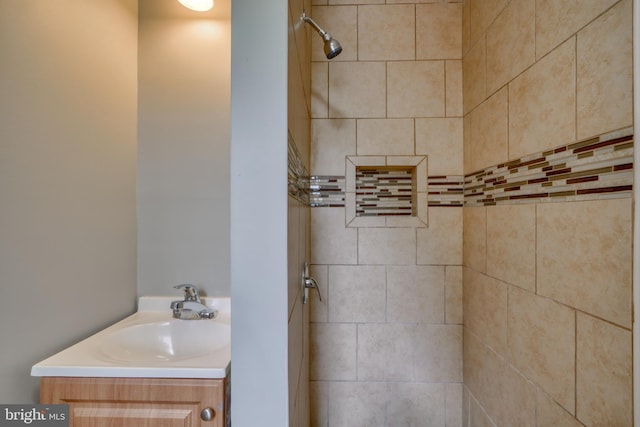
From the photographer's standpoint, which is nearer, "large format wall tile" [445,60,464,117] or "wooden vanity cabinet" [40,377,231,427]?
"wooden vanity cabinet" [40,377,231,427]

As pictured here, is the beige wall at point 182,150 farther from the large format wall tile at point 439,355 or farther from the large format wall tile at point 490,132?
the large format wall tile at point 490,132

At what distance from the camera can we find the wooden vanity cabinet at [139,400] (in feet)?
2.66

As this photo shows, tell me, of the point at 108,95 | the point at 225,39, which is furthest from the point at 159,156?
the point at 225,39

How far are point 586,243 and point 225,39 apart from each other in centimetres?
164

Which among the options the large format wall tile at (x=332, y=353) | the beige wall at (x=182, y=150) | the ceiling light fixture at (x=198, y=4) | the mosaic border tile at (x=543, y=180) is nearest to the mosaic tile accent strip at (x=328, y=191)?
the mosaic border tile at (x=543, y=180)

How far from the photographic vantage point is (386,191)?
1521 mm

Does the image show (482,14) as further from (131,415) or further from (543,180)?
(131,415)

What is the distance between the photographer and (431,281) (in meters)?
1.44

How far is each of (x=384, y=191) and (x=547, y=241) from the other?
2.58 ft

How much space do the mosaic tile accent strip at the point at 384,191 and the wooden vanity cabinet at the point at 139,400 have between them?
105cm

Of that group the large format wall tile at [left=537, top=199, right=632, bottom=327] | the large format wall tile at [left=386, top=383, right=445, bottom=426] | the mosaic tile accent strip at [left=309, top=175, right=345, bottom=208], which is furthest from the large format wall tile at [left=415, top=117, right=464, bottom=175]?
the large format wall tile at [left=386, top=383, right=445, bottom=426]

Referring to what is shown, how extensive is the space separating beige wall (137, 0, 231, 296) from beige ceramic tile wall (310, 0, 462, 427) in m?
0.49

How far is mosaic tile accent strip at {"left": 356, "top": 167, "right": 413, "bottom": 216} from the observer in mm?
1496

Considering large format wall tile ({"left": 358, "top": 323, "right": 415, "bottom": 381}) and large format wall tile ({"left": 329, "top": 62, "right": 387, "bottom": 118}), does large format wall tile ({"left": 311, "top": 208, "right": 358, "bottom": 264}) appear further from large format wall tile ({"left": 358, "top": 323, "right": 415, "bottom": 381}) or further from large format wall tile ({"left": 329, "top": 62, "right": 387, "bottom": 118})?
large format wall tile ({"left": 329, "top": 62, "right": 387, "bottom": 118})
